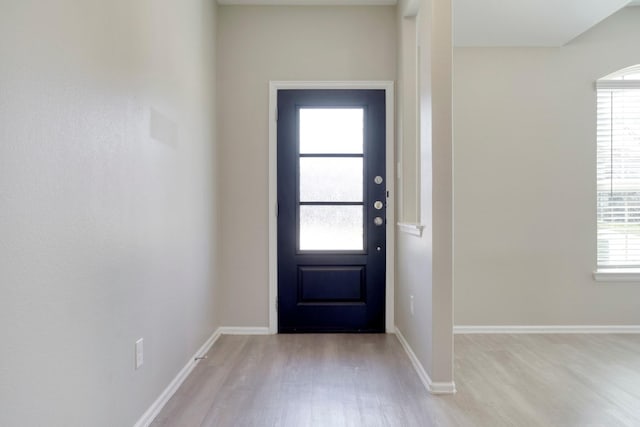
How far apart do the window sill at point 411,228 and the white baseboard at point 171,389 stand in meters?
A: 1.71

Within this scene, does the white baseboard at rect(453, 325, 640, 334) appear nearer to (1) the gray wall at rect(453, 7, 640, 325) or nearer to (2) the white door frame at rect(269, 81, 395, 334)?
(1) the gray wall at rect(453, 7, 640, 325)

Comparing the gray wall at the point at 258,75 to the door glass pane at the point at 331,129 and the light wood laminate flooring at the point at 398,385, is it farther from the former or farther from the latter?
the light wood laminate flooring at the point at 398,385

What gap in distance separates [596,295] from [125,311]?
3.61 m

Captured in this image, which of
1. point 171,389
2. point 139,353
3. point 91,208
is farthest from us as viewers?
point 171,389

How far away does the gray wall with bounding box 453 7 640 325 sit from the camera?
3420mm

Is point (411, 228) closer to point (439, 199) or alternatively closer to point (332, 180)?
point (439, 199)

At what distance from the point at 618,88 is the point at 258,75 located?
3.07 meters

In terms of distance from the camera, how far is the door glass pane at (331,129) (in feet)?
11.4

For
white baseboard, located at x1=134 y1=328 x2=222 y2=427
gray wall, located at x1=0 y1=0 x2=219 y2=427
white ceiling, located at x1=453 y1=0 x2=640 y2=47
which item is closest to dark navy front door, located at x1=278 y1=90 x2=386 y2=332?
white baseboard, located at x1=134 y1=328 x2=222 y2=427

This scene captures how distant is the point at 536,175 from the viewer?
11.2 ft

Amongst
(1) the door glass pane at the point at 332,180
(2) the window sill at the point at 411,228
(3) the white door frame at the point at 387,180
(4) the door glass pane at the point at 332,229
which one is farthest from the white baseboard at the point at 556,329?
(1) the door glass pane at the point at 332,180

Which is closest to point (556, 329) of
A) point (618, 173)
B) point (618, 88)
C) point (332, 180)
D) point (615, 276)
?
point (615, 276)

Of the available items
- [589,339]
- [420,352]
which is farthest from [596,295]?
A: [420,352]

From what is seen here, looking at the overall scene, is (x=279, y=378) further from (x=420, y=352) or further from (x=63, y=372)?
(x=63, y=372)
